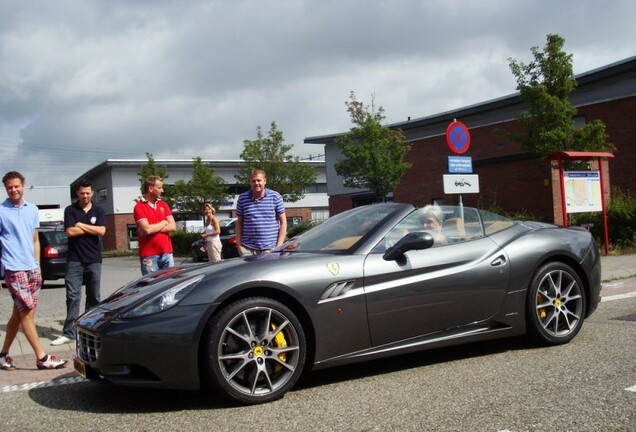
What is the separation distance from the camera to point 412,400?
156 inches

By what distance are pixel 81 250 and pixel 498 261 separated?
4.46m

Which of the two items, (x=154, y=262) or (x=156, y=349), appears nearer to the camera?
(x=156, y=349)

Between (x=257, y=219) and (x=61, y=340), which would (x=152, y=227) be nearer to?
(x=257, y=219)

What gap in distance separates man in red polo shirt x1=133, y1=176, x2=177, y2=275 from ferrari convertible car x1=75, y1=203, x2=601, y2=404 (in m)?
1.97

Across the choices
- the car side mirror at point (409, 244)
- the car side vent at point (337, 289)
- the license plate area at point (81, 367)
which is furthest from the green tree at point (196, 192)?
the car side vent at point (337, 289)

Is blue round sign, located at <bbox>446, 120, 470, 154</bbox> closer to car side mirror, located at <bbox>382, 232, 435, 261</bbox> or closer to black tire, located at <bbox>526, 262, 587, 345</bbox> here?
black tire, located at <bbox>526, 262, 587, 345</bbox>

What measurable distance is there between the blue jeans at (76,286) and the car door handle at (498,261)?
4.26m

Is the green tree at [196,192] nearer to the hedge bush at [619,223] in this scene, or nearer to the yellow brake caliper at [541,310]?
the hedge bush at [619,223]

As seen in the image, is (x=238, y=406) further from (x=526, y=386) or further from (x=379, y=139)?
(x=379, y=139)

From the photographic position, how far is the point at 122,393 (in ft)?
14.8

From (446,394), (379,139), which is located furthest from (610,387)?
(379,139)

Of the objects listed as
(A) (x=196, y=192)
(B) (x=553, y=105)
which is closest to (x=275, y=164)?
(A) (x=196, y=192)

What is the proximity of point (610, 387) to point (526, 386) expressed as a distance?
20.5 inches

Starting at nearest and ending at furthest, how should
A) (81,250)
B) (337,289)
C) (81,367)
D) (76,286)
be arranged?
(81,367) < (337,289) < (76,286) < (81,250)
